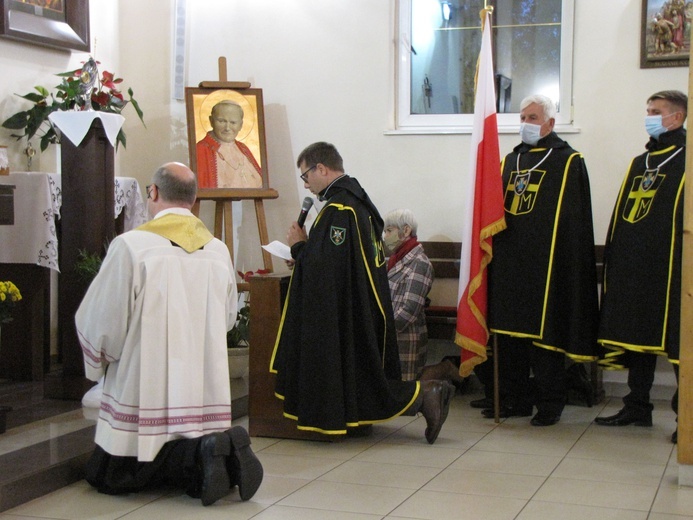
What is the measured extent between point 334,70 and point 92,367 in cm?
382

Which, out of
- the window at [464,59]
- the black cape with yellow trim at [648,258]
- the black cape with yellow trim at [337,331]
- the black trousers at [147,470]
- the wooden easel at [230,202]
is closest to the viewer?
the black trousers at [147,470]

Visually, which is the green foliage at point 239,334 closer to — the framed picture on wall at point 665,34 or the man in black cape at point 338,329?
the man in black cape at point 338,329

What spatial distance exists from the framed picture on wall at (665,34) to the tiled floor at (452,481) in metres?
2.36

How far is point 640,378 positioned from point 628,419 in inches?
9.9

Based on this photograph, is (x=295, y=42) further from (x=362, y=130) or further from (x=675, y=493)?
(x=675, y=493)

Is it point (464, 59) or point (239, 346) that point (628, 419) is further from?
point (464, 59)

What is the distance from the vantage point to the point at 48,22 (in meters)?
6.42

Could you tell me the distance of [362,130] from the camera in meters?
6.93

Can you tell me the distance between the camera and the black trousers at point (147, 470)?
3820 mm

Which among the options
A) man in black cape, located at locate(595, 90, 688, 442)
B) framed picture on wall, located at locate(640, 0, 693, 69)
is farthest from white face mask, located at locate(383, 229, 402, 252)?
framed picture on wall, located at locate(640, 0, 693, 69)

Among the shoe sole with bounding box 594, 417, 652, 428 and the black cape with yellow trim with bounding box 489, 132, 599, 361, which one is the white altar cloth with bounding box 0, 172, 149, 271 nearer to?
the black cape with yellow trim with bounding box 489, 132, 599, 361

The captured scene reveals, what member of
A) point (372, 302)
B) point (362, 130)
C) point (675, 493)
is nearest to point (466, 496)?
point (675, 493)

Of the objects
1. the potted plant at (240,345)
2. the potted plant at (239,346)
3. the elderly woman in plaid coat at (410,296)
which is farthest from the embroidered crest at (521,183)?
the potted plant at (239,346)

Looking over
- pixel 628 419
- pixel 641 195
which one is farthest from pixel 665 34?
pixel 628 419
